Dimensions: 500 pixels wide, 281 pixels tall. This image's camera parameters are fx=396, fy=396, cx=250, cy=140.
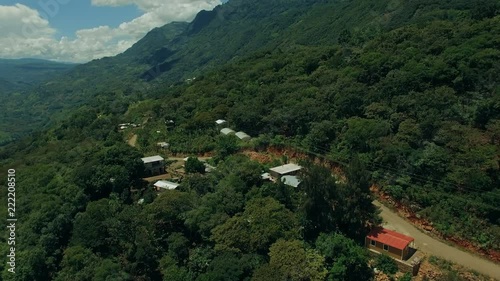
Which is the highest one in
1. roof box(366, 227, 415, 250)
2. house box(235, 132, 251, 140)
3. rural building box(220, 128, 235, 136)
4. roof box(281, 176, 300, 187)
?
rural building box(220, 128, 235, 136)

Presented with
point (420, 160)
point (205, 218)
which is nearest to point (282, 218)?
point (205, 218)

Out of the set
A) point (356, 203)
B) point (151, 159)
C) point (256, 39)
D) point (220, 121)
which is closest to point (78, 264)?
point (151, 159)

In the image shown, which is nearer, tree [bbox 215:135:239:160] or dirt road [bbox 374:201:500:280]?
dirt road [bbox 374:201:500:280]

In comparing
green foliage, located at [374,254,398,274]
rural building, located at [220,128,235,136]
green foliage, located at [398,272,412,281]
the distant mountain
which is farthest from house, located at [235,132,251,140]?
the distant mountain

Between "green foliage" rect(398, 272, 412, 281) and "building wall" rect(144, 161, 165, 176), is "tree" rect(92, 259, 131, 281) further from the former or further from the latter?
"green foliage" rect(398, 272, 412, 281)

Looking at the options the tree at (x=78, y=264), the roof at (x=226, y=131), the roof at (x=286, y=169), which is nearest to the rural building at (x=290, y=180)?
the roof at (x=286, y=169)

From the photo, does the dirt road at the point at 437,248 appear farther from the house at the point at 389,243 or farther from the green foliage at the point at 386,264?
the green foliage at the point at 386,264

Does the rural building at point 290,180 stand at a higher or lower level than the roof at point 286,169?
lower
